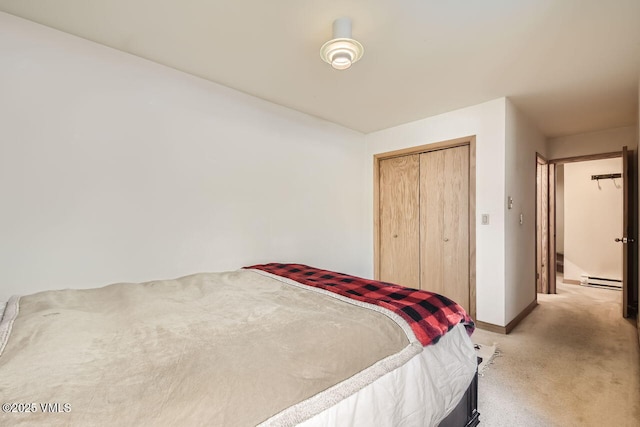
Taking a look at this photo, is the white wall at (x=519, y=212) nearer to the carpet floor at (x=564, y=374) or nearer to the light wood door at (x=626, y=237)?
the carpet floor at (x=564, y=374)

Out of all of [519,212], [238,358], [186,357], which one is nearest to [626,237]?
[519,212]

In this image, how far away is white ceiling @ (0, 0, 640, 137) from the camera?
1.59m

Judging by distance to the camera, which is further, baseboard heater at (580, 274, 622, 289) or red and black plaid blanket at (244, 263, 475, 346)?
baseboard heater at (580, 274, 622, 289)

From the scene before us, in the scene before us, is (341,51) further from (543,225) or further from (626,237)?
(543,225)

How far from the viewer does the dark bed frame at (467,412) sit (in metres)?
1.31

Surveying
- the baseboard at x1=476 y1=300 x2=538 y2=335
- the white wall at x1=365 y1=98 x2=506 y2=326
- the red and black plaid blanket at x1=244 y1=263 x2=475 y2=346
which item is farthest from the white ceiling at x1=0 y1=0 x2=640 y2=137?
the baseboard at x1=476 y1=300 x2=538 y2=335

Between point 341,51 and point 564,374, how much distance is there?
8.64 ft

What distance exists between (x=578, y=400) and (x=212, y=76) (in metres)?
3.35

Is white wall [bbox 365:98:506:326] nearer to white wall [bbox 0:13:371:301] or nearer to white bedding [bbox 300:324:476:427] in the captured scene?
white bedding [bbox 300:324:476:427]

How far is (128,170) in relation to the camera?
1991 mm

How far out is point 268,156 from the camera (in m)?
2.81

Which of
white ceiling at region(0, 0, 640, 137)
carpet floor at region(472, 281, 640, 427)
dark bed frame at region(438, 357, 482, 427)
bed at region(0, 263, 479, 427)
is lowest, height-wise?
carpet floor at region(472, 281, 640, 427)

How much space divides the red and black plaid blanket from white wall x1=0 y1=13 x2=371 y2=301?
1.05m

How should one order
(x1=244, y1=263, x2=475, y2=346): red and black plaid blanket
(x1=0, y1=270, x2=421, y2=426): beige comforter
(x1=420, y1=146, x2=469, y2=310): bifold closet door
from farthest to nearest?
(x1=420, y1=146, x2=469, y2=310): bifold closet door
(x1=244, y1=263, x2=475, y2=346): red and black plaid blanket
(x1=0, y1=270, x2=421, y2=426): beige comforter
